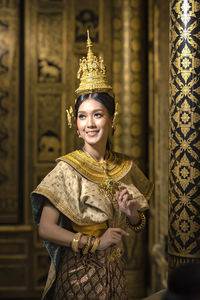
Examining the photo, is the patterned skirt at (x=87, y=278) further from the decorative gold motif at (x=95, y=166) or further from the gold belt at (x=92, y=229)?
the decorative gold motif at (x=95, y=166)

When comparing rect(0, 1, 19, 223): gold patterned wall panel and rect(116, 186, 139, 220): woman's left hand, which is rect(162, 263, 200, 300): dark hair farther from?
rect(0, 1, 19, 223): gold patterned wall panel

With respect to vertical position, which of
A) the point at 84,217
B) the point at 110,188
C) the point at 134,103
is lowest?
the point at 84,217

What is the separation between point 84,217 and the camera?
2207mm

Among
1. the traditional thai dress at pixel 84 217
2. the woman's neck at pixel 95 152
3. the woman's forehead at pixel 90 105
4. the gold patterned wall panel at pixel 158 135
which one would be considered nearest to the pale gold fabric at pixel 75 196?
the traditional thai dress at pixel 84 217

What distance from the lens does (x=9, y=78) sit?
522 centimetres

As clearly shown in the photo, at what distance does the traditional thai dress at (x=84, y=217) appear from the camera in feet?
7.25

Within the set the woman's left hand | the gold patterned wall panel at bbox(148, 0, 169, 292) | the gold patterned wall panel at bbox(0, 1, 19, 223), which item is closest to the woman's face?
the woman's left hand

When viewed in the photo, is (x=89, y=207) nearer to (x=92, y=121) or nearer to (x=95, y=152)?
(x=95, y=152)

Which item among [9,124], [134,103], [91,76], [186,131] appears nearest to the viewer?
[91,76]

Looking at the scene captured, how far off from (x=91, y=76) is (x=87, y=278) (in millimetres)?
916

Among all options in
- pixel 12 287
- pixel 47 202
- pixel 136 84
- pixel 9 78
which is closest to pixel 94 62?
pixel 47 202

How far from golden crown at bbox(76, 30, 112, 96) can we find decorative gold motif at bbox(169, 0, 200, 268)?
0.40m

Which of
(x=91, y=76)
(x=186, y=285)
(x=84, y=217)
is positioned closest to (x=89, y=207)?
(x=84, y=217)

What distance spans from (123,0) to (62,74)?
Answer: 963mm
